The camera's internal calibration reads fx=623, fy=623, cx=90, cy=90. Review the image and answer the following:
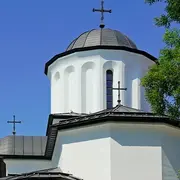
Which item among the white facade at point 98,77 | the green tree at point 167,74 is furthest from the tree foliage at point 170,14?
the white facade at point 98,77

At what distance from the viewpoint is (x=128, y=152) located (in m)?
20.0

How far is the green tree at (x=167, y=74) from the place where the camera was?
43.2 feet

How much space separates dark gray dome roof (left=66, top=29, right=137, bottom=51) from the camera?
2564 centimetres

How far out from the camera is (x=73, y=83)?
25172 millimetres

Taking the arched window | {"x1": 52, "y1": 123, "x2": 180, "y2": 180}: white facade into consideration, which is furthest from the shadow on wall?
{"x1": 52, "y1": 123, "x2": 180, "y2": 180}: white facade

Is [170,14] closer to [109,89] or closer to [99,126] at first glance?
[99,126]

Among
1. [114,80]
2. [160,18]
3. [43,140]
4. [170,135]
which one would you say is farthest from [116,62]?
[160,18]

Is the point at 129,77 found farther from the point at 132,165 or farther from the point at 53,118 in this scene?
the point at 132,165

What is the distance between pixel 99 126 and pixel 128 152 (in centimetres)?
128

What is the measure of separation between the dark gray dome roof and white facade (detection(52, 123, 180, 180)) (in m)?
5.84

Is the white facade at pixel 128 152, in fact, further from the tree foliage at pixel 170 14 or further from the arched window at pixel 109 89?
the tree foliage at pixel 170 14

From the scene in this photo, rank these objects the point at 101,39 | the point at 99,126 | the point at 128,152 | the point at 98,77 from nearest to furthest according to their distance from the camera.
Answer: the point at 128,152 < the point at 99,126 < the point at 98,77 < the point at 101,39

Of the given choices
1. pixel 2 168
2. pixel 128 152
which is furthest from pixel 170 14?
pixel 2 168

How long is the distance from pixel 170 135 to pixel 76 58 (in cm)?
627
